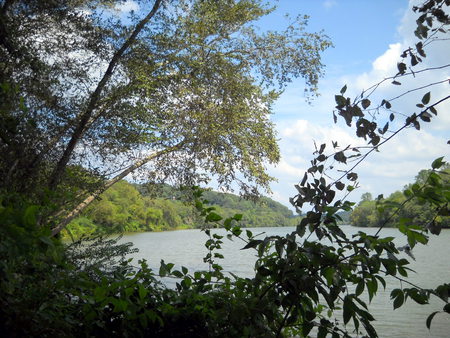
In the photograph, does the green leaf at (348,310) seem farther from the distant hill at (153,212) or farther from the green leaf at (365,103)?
the distant hill at (153,212)

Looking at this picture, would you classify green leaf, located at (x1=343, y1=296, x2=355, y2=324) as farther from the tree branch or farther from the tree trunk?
the tree trunk

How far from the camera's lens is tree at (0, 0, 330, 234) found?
4.67 metres

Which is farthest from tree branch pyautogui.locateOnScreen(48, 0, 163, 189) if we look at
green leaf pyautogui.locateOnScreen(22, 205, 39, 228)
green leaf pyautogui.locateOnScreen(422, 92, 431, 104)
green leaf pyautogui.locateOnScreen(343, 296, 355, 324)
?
green leaf pyautogui.locateOnScreen(422, 92, 431, 104)

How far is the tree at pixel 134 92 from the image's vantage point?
467 cm

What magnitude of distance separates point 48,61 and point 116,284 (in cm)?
502

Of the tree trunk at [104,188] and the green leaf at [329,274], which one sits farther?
the tree trunk at [104,188]

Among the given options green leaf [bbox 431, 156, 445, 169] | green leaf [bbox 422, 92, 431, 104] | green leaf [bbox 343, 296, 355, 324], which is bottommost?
green leaf [bbox 343, 296, 355, 324]

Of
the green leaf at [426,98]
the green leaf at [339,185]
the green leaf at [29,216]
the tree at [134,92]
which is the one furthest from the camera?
the tree at [134,92]

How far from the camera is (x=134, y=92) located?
265 inches

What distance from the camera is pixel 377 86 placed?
1552mm

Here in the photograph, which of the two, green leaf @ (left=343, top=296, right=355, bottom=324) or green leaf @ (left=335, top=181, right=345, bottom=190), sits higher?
green leaf @ (left=335, top=181, right=345, bottom=190)

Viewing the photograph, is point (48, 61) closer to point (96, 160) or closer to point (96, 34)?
point (96, 34)

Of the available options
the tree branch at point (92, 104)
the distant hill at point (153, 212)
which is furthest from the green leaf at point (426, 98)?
the tree branch at point (92, 104)

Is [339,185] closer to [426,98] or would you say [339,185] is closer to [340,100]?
[340,100]
